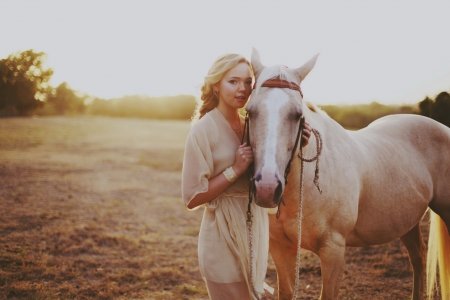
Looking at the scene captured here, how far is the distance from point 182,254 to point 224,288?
3188 millimetres

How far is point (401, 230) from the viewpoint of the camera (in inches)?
122

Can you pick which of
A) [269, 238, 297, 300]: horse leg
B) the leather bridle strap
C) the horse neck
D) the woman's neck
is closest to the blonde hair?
the woman's neck

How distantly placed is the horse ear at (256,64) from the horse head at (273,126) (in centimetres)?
7

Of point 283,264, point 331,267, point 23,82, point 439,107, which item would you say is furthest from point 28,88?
point 439,107

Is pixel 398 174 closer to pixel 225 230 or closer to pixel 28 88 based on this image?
pixel 225 230

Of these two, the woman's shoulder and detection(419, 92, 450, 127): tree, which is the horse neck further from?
detection(419, 92, 450, 127): tree

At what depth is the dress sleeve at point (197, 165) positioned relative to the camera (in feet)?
6.20

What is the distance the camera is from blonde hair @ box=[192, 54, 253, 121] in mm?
2000

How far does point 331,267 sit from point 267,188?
1.12m

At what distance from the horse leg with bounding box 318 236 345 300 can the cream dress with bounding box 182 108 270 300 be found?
1.91 ft

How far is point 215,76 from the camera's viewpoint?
201 centimetres

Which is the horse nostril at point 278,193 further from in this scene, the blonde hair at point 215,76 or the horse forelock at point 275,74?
the blonde hair at point 215,76

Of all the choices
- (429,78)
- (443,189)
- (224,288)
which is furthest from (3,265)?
(429,78)

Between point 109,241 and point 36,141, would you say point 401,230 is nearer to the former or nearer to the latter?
point 109,241
